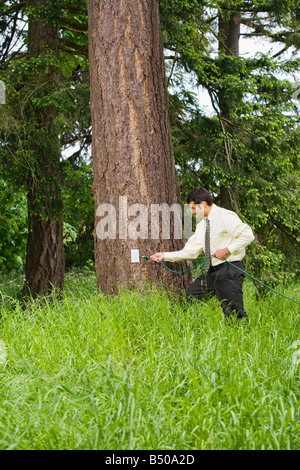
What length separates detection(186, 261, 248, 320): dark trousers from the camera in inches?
184

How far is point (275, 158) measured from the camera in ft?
28.2

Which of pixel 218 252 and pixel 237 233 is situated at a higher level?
pixel 237 233

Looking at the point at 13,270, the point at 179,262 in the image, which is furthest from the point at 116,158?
the point at 13,270

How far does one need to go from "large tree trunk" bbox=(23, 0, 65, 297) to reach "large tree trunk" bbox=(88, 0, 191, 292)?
9.46 ft

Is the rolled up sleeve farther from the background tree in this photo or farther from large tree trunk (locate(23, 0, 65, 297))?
large tree trunk (locate(23, 0, 65, 297))

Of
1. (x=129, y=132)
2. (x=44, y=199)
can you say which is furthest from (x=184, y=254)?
(x=44, y=199)

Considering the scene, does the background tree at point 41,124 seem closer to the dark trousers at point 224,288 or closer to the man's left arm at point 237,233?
the dark trousers at point 224,288

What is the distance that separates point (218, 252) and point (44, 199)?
473cm

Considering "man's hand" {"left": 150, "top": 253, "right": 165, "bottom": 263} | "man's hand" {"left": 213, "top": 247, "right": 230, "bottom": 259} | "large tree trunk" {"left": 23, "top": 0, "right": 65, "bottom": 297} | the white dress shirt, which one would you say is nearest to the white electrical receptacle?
"man's hand" {"left": 150, "top": 253, "right": 165, "bottom": 263}

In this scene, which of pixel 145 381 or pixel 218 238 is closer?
pixel 145 381

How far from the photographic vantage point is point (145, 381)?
3000 mm

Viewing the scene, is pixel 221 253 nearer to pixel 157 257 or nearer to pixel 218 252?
pixel 218 252

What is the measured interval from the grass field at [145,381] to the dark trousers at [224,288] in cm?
32

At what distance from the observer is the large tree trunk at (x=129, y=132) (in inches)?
195
